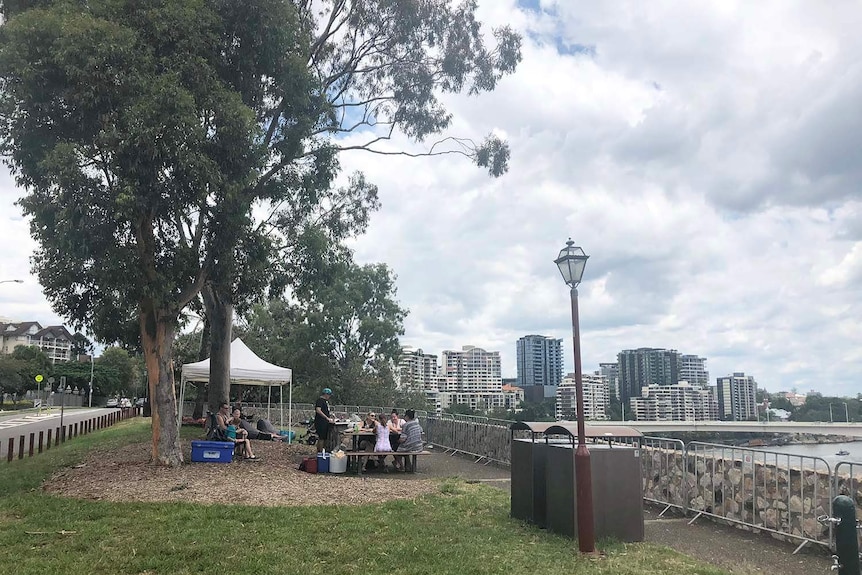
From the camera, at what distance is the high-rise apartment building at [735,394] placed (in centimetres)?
6456

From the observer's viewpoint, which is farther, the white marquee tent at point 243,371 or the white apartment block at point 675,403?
the white apartment block at point 675,403

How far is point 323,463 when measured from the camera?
44.1ft

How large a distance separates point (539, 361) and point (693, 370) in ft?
70.0

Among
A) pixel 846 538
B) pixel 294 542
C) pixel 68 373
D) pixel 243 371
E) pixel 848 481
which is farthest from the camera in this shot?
pixel 68 373

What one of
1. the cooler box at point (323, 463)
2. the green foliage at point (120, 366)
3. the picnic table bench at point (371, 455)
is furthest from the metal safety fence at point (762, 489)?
the green foliage at point (120, 366)

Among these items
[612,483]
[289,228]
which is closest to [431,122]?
→ [289,228]

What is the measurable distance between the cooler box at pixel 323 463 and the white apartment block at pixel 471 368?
3816 inches

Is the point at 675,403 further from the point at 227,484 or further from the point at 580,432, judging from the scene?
the point at 580,432

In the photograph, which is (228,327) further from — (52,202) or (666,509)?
(666,509)

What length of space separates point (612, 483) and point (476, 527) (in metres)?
1.84

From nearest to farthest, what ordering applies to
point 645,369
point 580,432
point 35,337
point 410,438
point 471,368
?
1. point 580,432
2. point 410,438
3. point 645,369
4. point 471,368
5. point 35,337

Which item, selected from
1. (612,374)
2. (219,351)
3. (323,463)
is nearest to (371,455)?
(323,463)

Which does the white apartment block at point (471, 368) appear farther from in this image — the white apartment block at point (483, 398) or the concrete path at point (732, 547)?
the concrete path at point (732, 547)

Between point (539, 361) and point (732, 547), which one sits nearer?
point (732, 547)
